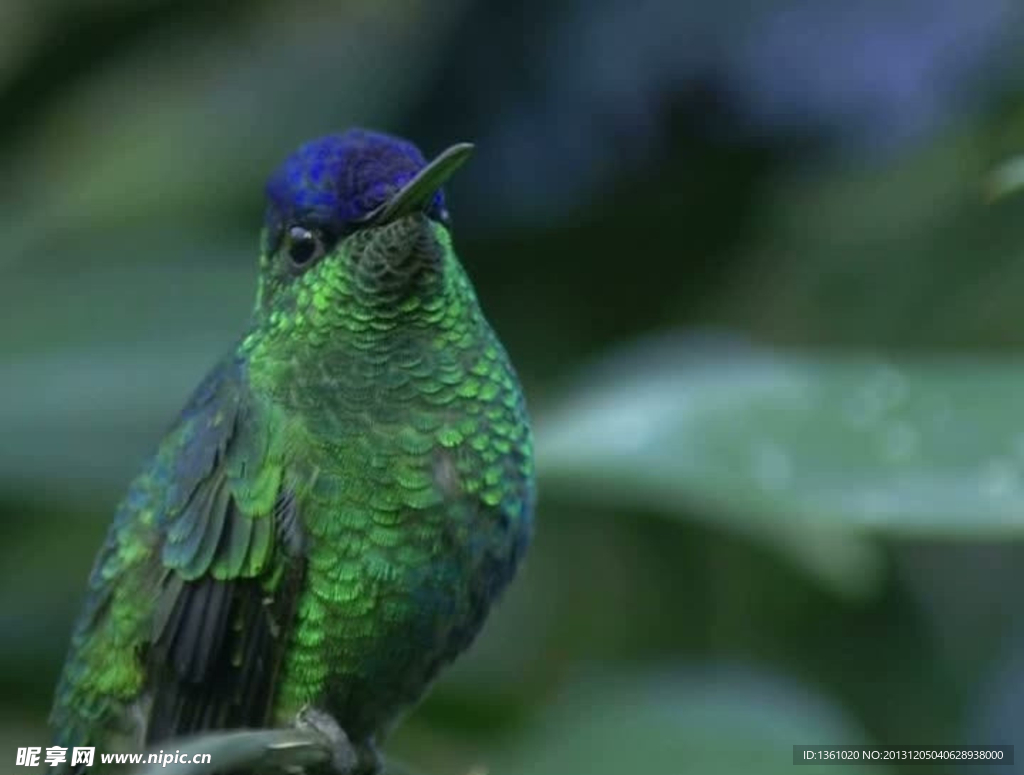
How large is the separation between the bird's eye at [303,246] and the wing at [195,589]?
0.42ft

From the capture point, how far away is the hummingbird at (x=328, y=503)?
1.78m

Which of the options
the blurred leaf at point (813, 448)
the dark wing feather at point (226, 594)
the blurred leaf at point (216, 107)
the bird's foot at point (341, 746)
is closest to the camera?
the bird's foot at point (341, 746)

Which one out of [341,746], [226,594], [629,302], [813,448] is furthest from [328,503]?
[629,302]

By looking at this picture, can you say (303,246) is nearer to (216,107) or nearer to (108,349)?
(108,349)

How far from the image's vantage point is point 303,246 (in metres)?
1.89

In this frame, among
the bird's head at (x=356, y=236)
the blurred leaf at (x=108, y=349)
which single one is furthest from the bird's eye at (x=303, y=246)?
the blurred leaf at (x=108, y=349)

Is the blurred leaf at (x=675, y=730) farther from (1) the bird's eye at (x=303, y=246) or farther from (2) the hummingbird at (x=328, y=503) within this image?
(1) the bird's eye at (x=303, y=246)

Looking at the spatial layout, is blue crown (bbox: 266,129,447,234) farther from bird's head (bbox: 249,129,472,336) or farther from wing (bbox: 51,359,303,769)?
wing (bbox: 51,359,303,769)

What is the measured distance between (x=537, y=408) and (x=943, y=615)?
0.89 metres

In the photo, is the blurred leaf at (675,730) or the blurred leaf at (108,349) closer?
the blurred leaf at (675,730)

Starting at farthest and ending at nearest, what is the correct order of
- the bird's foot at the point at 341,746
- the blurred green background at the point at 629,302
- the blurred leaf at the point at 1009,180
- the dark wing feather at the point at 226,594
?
the blurred green background at the point at 629,302 → the dark wing feather at the point at 226,594 → the bird's foot at the point at 341,746 → the blurred leaf at the point at 1009,180

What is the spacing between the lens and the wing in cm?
177

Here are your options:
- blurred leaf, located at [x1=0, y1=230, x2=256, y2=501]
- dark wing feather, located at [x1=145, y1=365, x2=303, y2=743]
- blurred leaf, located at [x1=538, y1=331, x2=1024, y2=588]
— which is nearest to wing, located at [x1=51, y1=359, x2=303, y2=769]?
dark wing feather, located at [x1=145, y1=365, x2=303, y2=743]

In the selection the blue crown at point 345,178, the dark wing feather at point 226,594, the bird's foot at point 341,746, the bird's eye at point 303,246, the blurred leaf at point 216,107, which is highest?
the blurred leaf at point 216,107
